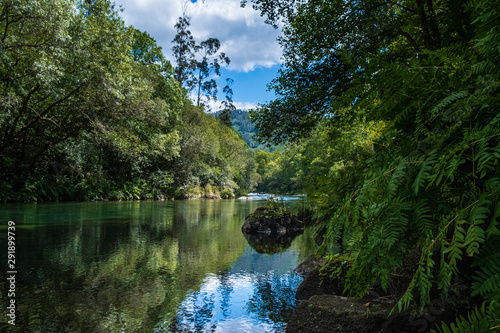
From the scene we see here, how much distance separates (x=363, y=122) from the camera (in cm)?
255

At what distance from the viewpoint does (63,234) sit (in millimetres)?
9492

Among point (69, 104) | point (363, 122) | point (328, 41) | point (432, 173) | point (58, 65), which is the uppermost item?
point (58, 65)

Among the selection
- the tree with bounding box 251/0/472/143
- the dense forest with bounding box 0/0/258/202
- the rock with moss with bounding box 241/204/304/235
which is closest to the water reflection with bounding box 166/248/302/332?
the tree with bounding box 251/0/472/143

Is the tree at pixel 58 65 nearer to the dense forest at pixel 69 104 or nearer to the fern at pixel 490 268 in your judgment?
the dense forest at pixel 69 104

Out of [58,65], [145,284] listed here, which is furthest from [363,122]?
[58,65]

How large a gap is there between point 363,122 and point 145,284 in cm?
461

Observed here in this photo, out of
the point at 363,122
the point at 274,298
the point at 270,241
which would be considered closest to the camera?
the point at 363,122

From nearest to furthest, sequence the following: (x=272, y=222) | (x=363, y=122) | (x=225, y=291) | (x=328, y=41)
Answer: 1. (x=363, y=122)
2. (x=225, y=291)
3. (x=328, y=41)
4. (x=272, y=222)

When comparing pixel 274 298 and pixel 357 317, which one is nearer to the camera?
pixel 357 317

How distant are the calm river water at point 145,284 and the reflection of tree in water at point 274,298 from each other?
2 cm

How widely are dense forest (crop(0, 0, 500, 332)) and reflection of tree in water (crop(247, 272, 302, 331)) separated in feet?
4.15

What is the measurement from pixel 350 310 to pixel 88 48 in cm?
1836

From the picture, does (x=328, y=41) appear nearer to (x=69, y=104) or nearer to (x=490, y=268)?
(x=490, y=268)

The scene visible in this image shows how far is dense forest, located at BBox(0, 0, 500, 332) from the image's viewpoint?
1.20 meters
